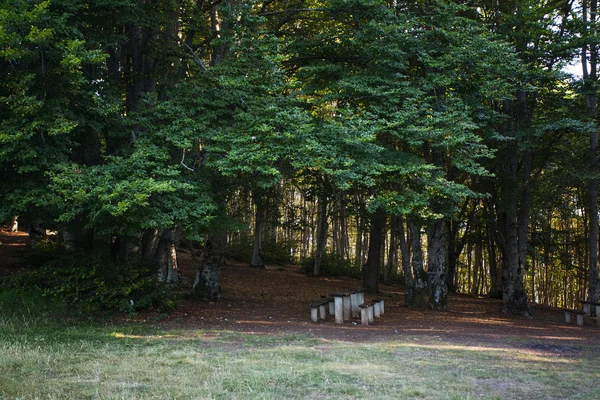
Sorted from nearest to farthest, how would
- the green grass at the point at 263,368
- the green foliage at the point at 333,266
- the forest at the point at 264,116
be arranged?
the green grass at the point at 263,368 → the forest at the point at 264,116 → the green foliage at the point at 333,266

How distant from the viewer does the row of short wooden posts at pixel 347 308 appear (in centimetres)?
1198

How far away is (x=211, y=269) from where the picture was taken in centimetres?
1465

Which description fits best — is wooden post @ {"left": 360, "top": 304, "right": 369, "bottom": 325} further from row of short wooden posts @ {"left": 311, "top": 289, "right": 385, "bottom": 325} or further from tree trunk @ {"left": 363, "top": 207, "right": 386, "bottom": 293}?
tree trunk @ {"left": 363, "top": 207, "right": 386, "bottom": 293}

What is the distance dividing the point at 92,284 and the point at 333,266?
1510 centimetres

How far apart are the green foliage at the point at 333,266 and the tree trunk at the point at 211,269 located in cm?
974

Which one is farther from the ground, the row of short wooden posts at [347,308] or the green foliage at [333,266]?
the green foliage at [333,266]

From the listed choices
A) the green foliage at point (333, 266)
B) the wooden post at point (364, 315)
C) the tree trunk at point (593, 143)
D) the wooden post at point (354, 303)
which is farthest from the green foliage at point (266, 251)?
the tree trunk at point (593, 143)

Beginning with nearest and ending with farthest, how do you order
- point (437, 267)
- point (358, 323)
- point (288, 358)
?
point (288, 358) < point (358, 323) < point (437, 267)

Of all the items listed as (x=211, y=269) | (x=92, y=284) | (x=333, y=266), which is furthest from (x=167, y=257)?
(x=333, y=266)

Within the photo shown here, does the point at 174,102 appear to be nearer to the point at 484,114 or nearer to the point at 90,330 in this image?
the point at 90,330

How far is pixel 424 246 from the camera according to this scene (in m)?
33.0

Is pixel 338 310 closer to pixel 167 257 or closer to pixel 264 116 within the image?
pixel 264 116

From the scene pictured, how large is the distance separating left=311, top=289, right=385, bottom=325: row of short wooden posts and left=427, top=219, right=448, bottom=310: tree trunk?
2217 millimetres

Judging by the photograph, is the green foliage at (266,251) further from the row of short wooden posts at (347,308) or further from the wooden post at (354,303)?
the wooden post at (354,303)
